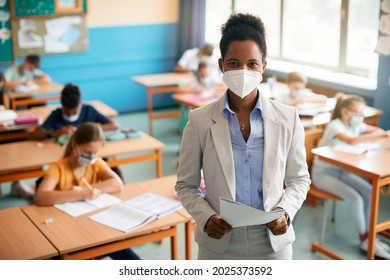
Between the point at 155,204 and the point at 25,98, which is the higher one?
the point at 25,98

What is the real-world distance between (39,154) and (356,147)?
214cm

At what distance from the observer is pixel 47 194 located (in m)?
3.09

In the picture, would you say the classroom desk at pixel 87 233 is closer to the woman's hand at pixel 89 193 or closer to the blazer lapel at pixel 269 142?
the woman's hand at pixel 89 193

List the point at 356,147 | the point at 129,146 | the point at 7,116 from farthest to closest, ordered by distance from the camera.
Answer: the point at 7,116
the point at 129,146
the point at 356,147

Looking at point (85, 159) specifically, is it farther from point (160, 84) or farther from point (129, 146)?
point (160, 84)

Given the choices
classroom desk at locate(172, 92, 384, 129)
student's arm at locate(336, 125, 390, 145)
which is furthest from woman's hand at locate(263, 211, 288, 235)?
classroom desk at locate(172, 92, 384, 129)

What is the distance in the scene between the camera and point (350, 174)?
406 cm

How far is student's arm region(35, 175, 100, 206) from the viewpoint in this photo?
10.1 feet

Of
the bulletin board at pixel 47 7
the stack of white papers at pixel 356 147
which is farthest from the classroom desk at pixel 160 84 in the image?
the stack of white papers at pixel 356 147

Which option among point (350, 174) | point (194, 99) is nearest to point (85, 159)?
point (350, 174)

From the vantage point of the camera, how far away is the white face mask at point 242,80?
175 centimetres

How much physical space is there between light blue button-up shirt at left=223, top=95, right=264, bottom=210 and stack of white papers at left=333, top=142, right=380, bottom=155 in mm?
2127

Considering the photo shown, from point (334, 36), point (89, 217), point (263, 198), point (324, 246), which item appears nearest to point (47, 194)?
point (89, 217)
